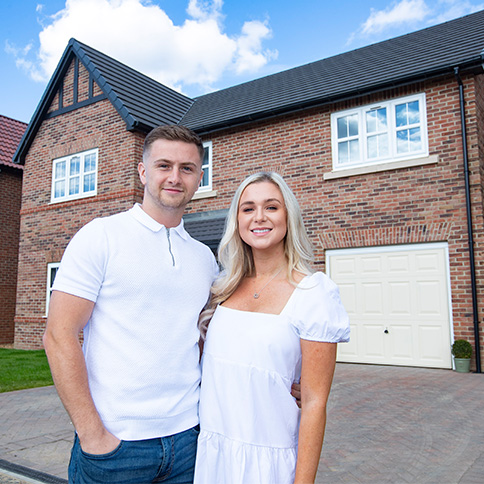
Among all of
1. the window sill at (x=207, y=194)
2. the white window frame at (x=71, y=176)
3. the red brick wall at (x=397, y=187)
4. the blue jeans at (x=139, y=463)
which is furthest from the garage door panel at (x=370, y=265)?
the blue jeans at (x=139, y=463)

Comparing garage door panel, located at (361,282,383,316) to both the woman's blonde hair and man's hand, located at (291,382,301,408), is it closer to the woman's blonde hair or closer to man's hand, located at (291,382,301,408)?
the woman's blonde hair

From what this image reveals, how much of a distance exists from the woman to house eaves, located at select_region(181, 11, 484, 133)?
9.09 metres

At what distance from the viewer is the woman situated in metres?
1.79

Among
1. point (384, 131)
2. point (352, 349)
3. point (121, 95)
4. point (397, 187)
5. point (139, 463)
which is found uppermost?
point (121, 95)

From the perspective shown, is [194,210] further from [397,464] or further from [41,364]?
[397,464]

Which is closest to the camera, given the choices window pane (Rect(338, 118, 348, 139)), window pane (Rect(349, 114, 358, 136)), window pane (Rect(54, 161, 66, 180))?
window pane (Rect(349, 114, 358, 136))

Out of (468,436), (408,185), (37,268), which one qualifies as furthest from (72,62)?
(468,436)

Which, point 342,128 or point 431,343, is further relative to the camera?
point 342,128

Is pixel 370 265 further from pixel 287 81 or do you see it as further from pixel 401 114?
pixel 287 81

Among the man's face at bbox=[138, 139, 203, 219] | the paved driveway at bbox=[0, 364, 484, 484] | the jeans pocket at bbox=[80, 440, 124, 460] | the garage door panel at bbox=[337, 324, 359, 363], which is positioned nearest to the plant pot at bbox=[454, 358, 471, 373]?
the paved driveway at bbox=[0, 364, 484, 484]

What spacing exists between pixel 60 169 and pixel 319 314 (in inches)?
566

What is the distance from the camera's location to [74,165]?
46.9ft

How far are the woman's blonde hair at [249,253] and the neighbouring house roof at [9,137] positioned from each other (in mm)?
16490

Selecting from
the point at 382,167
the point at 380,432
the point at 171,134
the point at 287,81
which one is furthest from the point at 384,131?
the point at 171,134
